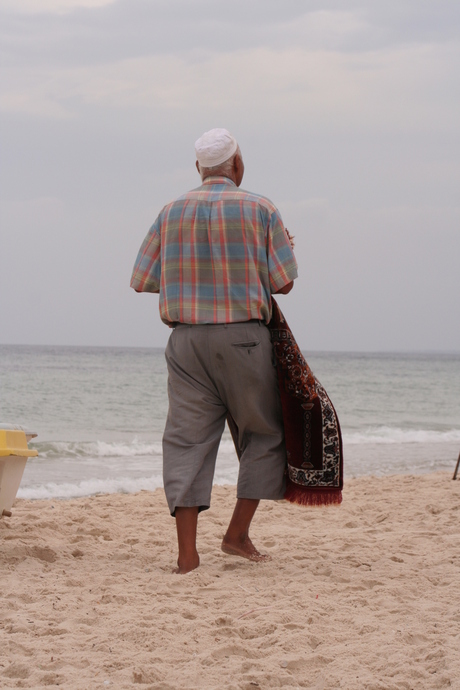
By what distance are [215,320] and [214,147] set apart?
0.80 m

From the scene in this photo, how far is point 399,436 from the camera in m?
12.1

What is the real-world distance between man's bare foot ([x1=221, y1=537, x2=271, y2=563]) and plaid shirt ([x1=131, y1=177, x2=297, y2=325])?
110 centimetres

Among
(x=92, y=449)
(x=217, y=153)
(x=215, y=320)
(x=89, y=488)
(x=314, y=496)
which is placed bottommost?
(x=92, y=449)

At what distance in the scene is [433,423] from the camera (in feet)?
48.9

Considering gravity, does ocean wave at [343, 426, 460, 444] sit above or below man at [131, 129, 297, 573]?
below

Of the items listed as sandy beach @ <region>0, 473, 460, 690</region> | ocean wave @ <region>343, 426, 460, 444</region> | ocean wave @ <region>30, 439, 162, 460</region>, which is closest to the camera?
sandy beach @ <region>0, 473, 460, 690</region>

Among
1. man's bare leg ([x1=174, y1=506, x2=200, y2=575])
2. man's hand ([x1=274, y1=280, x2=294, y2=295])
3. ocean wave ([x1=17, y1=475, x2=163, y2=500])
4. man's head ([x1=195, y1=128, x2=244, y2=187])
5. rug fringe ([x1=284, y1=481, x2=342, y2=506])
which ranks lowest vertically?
ocean wave ([x1=17, y1=475, x2=163, y2=500])

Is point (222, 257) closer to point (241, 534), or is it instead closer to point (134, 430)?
point (241, 534)

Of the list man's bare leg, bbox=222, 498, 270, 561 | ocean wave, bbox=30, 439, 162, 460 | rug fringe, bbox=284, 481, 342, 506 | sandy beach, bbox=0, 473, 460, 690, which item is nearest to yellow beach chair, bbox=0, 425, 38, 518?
Answer: sandy beach, bbox=0, 473, 460, 690

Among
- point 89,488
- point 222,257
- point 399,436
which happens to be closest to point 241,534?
point 222,257

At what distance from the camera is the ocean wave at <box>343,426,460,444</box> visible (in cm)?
1141

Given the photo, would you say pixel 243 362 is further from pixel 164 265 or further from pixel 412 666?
pixel 412 666

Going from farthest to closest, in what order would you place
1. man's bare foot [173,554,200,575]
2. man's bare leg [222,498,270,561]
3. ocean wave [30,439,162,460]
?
1. ocean wave [30,439,162,460]
2. man's bare leg [222,498,270,561]
3. man's bare foot [173,554,200,575]

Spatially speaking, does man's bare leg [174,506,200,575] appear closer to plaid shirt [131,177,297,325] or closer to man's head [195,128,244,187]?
plaid shirt [131,177,297,325]
